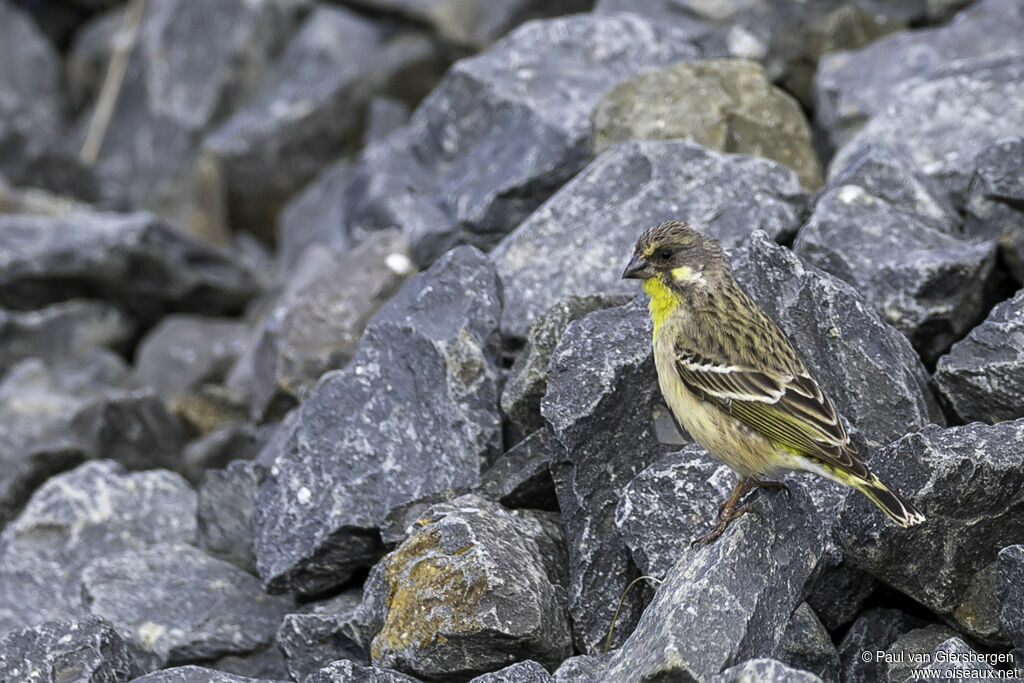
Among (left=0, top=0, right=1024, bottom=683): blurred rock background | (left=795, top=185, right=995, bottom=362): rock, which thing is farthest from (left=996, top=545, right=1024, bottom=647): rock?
(left=795, top=185, right=995, bottom=362): rock

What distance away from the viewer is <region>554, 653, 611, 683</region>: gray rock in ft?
18.8

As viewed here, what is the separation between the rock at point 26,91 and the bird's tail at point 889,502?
14230 mm

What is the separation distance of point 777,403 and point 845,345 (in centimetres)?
109

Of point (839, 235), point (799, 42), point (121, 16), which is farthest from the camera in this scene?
point (121, 16)

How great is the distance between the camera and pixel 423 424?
743 centimetres

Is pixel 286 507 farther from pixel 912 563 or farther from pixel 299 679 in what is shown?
pixel 912 563

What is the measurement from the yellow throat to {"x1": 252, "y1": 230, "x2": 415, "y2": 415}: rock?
3.42 metres

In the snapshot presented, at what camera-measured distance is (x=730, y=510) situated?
5816 millimetres

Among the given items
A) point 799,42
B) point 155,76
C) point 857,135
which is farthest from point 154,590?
point 155,76

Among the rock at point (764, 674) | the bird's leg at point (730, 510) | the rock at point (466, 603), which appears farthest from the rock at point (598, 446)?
the rock at point (764, 674)

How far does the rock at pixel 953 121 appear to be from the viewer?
8719mm

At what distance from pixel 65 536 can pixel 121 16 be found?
1230 centimetres

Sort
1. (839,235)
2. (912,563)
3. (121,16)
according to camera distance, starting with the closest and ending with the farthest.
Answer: (912,563)
(839,235)
(121,16)

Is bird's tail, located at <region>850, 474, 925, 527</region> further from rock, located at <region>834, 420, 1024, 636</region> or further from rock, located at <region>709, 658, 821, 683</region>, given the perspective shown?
rock, located at <region>709, 658, 821, 683</region>
